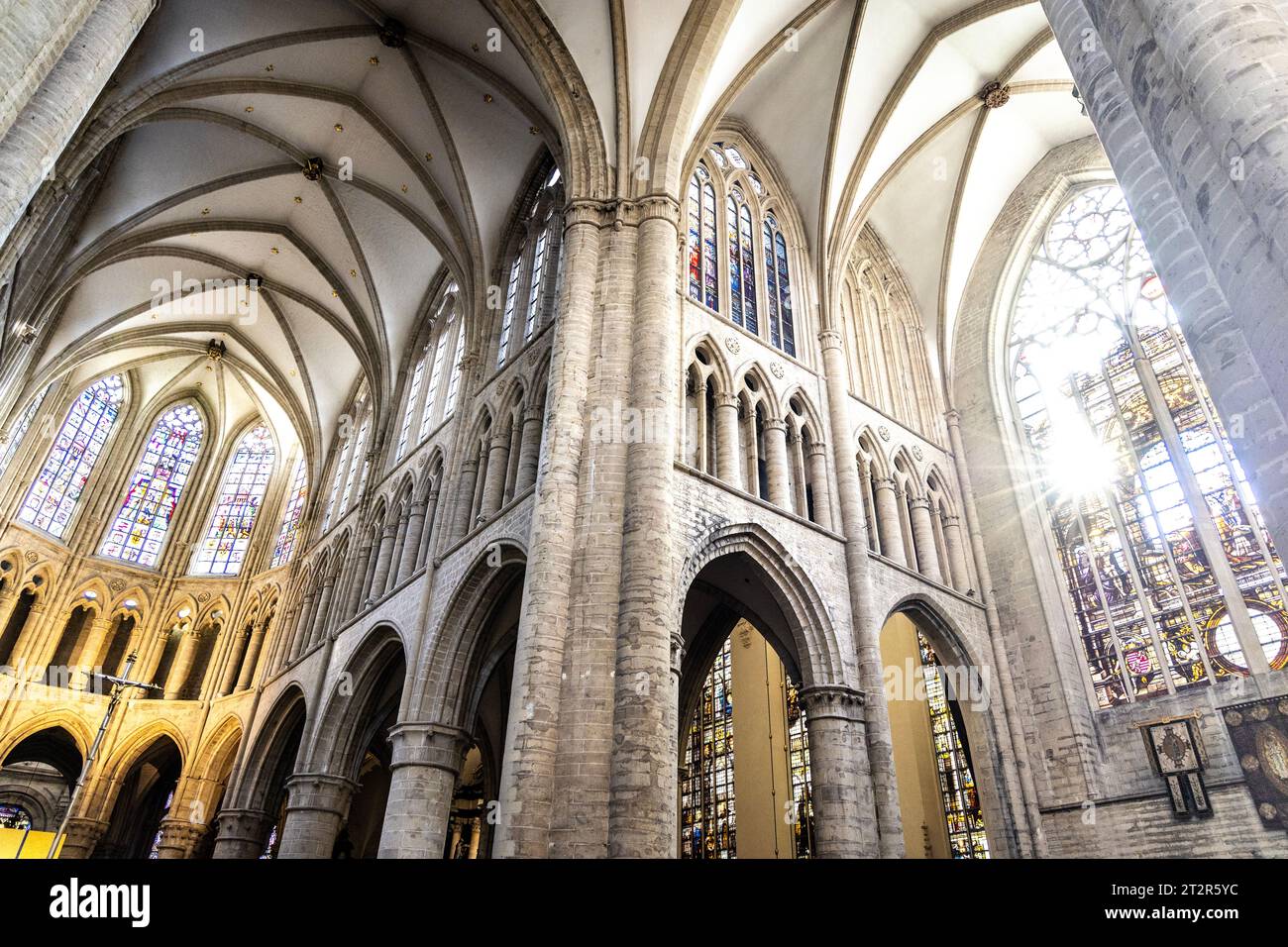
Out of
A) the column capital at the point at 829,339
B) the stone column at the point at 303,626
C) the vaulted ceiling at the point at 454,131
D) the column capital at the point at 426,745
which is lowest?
the column capital at the point at 426,745

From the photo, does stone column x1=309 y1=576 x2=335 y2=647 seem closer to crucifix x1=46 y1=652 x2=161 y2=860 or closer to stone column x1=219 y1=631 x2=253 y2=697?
crucifix x1=46 y1=652 x2=161 y2=860

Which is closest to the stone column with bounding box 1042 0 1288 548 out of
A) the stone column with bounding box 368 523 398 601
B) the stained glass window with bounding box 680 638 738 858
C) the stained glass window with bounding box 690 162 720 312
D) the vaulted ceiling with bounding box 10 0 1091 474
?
the stained glass window with bounding box 690 162 720 312

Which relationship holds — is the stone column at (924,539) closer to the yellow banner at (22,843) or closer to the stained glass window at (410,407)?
the stained glass window at (410,407)

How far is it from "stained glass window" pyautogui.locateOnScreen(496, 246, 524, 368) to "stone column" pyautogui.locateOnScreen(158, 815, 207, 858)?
42.6 ft

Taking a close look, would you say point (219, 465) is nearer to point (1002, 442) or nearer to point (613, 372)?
point (613, 372)

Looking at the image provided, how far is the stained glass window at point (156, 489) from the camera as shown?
74.5 ft

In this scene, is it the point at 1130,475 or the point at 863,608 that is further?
the point at 1130,475

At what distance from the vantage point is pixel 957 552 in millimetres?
14625

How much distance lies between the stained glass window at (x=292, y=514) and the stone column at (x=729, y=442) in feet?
45.2

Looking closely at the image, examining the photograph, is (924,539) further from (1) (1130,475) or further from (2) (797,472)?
(1) (1130,475)

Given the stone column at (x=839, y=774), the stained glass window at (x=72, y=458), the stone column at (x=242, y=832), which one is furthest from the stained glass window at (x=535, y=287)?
the stained glass window at (x=72, y=458)

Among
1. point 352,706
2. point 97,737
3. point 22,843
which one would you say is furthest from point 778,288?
point 97,737

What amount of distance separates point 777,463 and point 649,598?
14.1 ft

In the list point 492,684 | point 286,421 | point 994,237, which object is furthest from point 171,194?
point 994,237
